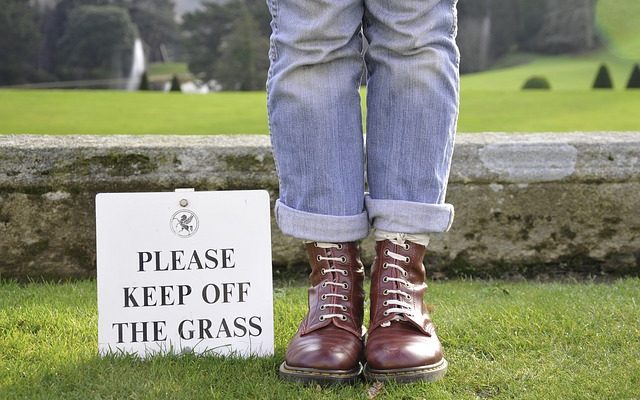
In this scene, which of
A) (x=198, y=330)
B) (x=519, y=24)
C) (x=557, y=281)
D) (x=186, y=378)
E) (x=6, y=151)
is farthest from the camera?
(x=519, y=24)

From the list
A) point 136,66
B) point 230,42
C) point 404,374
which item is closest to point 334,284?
point 404,374

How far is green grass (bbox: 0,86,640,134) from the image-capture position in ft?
16.8

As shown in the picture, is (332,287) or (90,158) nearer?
(332,287)

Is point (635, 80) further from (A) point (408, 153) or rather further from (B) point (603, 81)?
(A) point (408, 153)

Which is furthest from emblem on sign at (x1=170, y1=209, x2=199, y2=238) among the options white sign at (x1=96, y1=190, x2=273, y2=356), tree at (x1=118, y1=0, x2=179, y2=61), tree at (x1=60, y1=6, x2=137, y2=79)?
tree at (x1=118, y1=0, x2=179, y2=61)

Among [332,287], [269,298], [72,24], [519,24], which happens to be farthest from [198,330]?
[519,24]

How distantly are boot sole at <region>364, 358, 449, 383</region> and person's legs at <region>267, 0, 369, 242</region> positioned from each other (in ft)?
0.63

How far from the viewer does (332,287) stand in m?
1.17

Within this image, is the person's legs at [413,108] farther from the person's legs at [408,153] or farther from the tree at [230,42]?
the tree at [230,42]

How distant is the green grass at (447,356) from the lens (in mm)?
1066

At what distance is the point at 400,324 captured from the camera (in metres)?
1.16

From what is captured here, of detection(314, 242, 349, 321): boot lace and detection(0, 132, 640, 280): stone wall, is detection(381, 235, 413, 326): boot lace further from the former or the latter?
detection(0, 132, 640, 280): stone wall

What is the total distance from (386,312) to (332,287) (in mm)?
85

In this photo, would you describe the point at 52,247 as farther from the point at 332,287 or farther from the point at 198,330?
the point at 332,287
